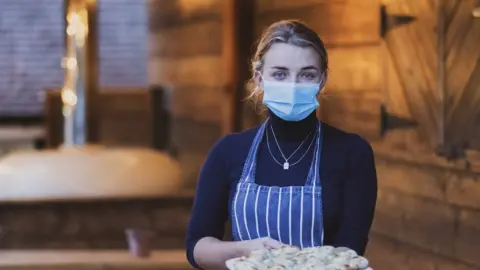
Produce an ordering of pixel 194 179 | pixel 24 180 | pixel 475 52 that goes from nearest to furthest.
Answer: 1. pixel 475 52
2. pixel 24 180
3. pixel 194 179

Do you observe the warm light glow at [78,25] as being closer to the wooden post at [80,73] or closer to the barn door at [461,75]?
the wooden post at [80,73]

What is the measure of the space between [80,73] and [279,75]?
279cm

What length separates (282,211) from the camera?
5.95 ft

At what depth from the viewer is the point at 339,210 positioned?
1.82 m

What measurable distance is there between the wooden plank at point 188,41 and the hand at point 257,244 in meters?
3.58

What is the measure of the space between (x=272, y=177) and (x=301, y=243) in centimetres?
14

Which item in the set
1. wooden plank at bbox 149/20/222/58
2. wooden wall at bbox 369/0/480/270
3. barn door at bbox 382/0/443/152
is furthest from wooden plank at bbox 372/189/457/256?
wooden plank at bbox 149/20/222/58

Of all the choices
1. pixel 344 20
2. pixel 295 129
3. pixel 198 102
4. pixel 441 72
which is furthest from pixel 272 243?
pixel 198 102

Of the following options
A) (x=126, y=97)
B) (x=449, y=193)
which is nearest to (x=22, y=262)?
(x=449, y=193)

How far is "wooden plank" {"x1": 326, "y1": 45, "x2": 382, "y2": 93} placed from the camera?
3285mm

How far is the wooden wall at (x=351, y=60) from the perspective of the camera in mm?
3281

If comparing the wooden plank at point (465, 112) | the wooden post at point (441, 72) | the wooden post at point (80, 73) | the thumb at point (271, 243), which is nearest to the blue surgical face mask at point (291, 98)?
the thumb at point (271, 243)

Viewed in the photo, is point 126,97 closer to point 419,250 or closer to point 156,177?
point 156,177

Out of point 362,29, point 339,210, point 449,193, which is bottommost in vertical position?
point 449,193
